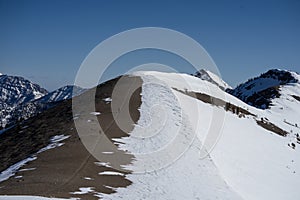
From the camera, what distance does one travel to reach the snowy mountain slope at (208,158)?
80.5 ft

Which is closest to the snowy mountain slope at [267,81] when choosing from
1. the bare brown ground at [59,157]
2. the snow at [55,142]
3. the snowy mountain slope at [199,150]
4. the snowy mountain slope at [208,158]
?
the snowy mountain slope at [199,150]

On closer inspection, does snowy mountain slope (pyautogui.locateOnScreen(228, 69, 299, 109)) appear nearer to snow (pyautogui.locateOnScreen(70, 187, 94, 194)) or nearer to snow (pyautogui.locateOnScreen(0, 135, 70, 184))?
snow (pyautogui.locateOnScreen(0, 135, 70, 184))

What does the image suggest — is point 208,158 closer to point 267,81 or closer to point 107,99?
point 107,99

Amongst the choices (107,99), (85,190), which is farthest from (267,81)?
(85,190)

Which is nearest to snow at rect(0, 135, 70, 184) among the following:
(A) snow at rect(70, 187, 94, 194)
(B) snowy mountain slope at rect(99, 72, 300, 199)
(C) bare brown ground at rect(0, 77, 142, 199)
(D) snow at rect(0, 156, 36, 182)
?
(D) snow at rect(0, 156, 36, 182)

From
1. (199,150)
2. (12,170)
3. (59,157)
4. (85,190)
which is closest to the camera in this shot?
(85,190)

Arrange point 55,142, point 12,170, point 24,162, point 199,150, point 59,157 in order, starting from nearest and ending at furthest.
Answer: point 12,170 < point 24,162 < point 59,157 < point 55,142 < point 199,150

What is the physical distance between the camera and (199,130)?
1447 inches

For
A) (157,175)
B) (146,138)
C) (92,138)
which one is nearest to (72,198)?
(157,175)

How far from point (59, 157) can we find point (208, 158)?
1269cm

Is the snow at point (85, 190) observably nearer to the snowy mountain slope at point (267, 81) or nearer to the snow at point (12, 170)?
the snow at point (12, 170)

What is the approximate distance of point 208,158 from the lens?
3100 centimetres

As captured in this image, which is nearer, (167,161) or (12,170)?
(12,170)

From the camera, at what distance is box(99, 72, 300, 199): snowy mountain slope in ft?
80.5
